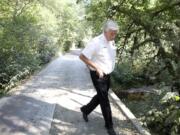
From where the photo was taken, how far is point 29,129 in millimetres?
7574

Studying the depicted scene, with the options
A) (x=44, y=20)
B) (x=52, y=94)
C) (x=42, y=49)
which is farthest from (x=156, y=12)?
(x=44, y=20)

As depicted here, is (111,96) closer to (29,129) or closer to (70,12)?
(29,129)

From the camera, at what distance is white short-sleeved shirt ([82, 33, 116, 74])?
7148mm

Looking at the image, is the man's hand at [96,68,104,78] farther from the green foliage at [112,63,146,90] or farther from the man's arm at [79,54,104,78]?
the green foliage at [112,63,146,90]

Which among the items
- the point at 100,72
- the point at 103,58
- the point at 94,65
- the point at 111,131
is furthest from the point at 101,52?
the point at 111,131

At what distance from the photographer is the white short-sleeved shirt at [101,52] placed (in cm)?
715

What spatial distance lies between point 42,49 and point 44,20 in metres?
4.23

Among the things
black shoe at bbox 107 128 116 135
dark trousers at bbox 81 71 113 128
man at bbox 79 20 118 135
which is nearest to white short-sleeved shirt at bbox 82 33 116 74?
man at bbox 79 20 118 135

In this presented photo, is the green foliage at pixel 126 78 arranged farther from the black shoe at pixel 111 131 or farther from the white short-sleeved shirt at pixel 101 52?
the white short-sleeved shirt at pixel 101 52

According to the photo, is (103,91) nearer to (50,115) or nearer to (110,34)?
(110,34)

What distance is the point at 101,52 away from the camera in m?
7.21

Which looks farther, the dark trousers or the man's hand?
the dark trousers

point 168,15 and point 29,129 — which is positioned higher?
point 168,15

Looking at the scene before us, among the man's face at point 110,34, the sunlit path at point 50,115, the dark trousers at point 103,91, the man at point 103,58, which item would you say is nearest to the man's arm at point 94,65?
the man at point 103,58
